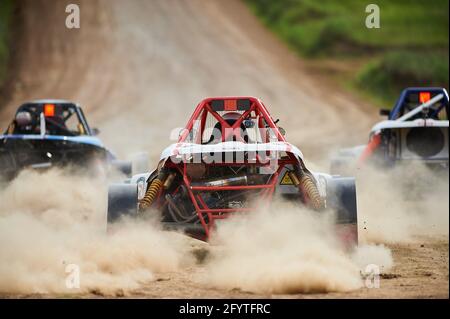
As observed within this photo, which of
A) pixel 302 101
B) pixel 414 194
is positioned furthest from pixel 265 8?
pixel 414 194

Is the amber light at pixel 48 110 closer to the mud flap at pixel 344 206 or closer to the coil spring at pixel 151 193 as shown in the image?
the coil spring at pixel 151 193

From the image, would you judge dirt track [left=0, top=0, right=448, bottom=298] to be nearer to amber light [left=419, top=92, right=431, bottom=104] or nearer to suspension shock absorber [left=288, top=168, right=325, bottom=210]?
amber light [left=419, top=92, right=431, bottom=104]

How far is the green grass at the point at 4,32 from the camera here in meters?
29.0

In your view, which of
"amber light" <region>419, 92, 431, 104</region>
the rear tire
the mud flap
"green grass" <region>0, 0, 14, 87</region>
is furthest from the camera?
"green grass" <region>0, 0, 14, 87</region>

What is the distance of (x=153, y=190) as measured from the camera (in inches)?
313

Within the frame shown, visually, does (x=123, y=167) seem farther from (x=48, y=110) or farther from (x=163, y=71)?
(x=163, y=71)

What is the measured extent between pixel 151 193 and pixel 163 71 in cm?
2242

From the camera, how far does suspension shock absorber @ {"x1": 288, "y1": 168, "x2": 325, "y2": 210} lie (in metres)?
7.80

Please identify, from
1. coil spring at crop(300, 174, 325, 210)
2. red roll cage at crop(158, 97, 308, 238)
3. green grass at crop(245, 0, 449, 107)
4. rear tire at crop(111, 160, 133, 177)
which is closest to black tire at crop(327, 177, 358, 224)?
coil spring at crop(300, 174, 325, 210)

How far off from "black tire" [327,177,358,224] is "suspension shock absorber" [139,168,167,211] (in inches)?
58.2

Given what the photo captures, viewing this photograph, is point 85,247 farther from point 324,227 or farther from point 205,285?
point 324,227

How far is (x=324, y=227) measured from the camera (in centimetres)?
766

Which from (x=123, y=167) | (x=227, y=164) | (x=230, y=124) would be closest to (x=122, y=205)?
(x=227, y=164)
